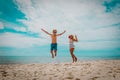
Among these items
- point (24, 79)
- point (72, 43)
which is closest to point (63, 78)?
point (24, 79)

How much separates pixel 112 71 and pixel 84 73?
767 mm

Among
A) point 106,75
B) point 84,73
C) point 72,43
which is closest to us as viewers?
point 106,75

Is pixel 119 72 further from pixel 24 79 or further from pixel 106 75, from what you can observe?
pixel 24 79

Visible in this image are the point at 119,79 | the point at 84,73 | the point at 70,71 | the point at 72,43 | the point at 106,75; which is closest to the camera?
the point at 119,79

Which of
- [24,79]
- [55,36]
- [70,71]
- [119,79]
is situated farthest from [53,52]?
[119,79]

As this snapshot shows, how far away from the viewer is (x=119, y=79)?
4.22 meters

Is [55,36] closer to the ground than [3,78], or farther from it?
farther from it

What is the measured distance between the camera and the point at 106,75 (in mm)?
4504

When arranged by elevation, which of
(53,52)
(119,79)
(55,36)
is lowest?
(119,79)

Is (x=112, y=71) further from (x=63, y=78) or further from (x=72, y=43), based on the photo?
(x=72, y=43)

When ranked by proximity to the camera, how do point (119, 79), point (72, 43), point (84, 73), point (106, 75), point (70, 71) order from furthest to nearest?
point (72, 43) → point (70, 71) → point (84, 73) → point (106, 75) → point (119, 79)

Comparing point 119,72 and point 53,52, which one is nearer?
Answer: point 119,72

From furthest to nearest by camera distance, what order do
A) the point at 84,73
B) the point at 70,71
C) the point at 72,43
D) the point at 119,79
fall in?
the point at 72,43
the point at 70,71
the point at 84,73
the point at 119,79

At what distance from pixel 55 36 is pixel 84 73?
10.2 feet
